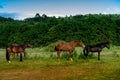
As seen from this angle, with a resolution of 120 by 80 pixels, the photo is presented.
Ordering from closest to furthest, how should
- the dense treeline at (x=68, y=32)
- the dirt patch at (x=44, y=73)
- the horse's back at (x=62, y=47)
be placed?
the dirt patch at (x=44, y=73) → the horse's back at (x=62, y=47) → the dense treeline at (x=68, y=32)

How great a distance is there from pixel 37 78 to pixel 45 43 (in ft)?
99.6

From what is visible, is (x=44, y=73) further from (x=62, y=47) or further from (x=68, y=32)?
(x=68, y=32)

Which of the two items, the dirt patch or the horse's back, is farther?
the horse's back

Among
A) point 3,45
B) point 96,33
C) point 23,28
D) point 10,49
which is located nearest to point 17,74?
point 10,49

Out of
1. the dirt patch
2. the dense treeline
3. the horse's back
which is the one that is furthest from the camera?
the dense treeline

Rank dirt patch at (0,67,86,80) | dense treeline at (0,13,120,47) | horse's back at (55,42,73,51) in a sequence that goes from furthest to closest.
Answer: dense treeline at (0,13,120,47)
horse's back at (55,42,73,51)
dirt patch at (0,67,86,80)

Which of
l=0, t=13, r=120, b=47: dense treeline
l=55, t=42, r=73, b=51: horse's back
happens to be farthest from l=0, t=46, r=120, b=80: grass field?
l=0, t=13, r=120, b=47: dense treeline

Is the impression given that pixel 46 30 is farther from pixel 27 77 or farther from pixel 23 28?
pixel 27 77

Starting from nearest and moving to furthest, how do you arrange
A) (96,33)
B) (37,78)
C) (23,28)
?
(37,78) < (96,33) < (23,28)

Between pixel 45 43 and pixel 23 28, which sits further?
pixel 23 28

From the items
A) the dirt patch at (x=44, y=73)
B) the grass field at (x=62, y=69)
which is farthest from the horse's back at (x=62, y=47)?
the dirt patch at (x=44, y=73)

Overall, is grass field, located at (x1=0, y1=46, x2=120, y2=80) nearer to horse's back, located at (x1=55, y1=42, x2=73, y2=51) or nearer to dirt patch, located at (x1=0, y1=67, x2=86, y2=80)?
dirt patch, located at (x1=0, y1=67, x2=86, y2=80)

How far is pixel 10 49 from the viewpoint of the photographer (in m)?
26.7

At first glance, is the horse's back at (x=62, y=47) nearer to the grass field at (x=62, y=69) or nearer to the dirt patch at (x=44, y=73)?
the grass field at (x=62, y=69)
